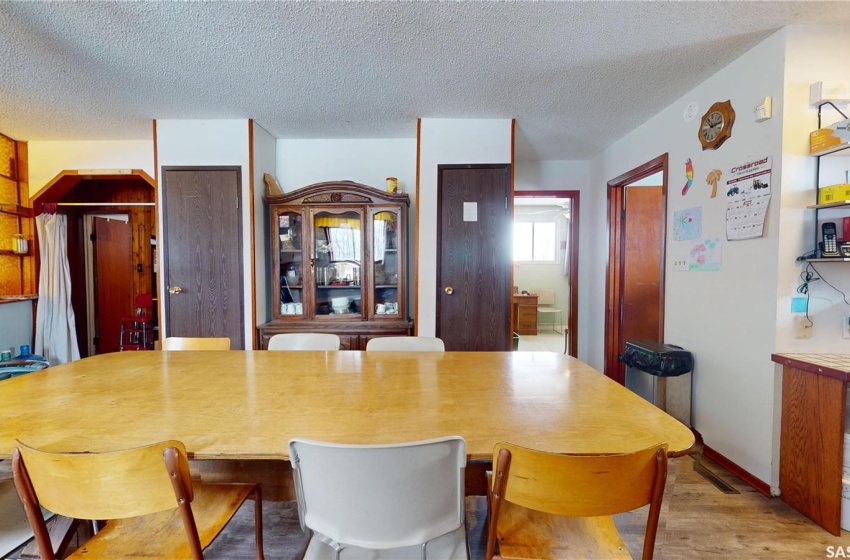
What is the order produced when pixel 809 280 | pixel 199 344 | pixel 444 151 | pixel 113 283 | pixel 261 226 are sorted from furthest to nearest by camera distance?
1. pixel 113 283
2. pixel 261 226
3. pixel 444 151
4. pixel 199 344
5. pixel 809 280

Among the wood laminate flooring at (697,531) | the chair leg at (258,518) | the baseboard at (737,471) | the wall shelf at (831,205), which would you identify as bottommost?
the wood laminate flooring at (697,531)

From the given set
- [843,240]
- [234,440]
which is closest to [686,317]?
[843,240]

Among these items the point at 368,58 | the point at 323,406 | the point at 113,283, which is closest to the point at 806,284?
the point at 323,406

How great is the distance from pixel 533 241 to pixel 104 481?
7407mm

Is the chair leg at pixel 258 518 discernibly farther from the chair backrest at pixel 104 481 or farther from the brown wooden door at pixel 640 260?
the brown wooden door at pixel 640 260

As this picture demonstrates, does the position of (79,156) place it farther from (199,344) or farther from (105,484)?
(105,484)

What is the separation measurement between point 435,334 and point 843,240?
2.47 m

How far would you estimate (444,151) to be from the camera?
3.02 meters

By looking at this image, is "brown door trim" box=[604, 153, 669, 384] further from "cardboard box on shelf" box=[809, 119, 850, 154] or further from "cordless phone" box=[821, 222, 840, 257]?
"cordless phone" box=[821, 222, 840, 257]

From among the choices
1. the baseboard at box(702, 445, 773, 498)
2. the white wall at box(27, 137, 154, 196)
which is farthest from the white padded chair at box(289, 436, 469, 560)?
the white wall at box(27, 137, 154, 196)

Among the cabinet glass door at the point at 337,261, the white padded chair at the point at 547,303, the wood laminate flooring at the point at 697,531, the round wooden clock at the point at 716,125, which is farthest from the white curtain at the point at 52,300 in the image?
A: the white padded chair at the point at 547,303

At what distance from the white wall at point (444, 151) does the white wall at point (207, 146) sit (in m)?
1.50

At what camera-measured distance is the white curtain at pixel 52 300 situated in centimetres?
359

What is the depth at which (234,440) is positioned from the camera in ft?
3.09
